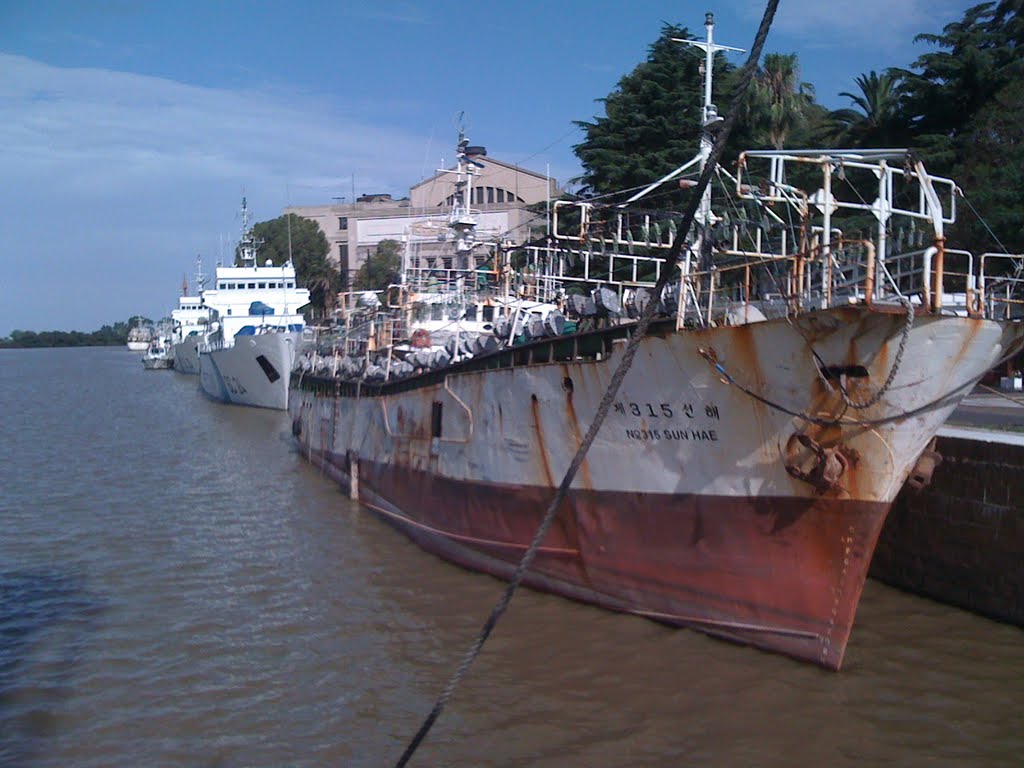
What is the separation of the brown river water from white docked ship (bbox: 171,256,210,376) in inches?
2242

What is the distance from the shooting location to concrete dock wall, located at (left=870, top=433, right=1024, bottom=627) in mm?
10469

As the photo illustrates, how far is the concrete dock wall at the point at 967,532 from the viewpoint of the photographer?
10.5m

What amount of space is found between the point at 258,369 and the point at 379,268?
23.8 m

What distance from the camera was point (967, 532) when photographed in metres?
11.0

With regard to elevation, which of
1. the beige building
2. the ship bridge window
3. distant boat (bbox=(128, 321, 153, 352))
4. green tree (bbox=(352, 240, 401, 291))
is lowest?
the ship bridge window

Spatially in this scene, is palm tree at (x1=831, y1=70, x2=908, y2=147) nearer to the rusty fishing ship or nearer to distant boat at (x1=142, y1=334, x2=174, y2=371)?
the rusty fishing ship

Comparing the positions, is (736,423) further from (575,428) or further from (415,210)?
(415,210)

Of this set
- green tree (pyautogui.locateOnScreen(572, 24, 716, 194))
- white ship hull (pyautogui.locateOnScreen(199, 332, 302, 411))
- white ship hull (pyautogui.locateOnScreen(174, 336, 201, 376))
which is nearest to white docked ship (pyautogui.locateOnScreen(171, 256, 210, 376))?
white ship hull (pyautogui.locateOnScreen(174, 336, 201, 376))

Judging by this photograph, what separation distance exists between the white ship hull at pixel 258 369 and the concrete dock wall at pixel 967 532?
97.4 ft

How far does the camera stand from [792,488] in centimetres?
946

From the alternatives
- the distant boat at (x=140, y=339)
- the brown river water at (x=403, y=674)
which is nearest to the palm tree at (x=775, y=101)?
the brown river water at (x=403, y=674)

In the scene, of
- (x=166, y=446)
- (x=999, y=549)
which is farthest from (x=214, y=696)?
(x=166, y=446)

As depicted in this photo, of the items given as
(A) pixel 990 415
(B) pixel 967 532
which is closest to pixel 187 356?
(A) pixel 990 415

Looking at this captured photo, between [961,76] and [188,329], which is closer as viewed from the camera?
[961,76]
